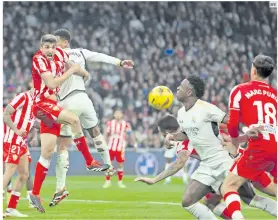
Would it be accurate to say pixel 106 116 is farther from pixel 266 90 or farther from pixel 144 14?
pixel 266 90

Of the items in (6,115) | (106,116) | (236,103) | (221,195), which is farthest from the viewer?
(106,116)

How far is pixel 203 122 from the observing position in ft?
33.5

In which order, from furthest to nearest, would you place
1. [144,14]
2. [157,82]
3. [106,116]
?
[144,14], [157,82], [106,116]

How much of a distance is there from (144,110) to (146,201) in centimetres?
1439

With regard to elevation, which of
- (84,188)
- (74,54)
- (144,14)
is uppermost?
(144,14)

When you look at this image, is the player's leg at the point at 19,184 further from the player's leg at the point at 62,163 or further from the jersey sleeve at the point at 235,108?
the jersey sleeve at the point at 235,108

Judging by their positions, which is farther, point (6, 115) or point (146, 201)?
point (146, 201)

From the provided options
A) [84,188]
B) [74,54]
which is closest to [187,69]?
[84,188]

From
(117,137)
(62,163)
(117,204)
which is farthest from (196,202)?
(117,137)

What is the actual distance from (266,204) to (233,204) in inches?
26.3

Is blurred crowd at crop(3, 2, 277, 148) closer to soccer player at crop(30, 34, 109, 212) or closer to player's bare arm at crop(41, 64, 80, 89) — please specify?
soccer player at crop(30, 34, 109, 212)

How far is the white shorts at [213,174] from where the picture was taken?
400 inches

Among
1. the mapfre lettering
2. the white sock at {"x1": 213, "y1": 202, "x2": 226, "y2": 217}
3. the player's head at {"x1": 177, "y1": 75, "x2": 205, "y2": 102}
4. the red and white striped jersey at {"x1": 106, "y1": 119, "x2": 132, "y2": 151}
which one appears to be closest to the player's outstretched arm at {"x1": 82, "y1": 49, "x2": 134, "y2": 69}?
the player's head at {"x1": 177, "y1": 75, "x2": 205, "y2": 102}

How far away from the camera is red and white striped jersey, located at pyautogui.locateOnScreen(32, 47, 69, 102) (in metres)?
12.2
